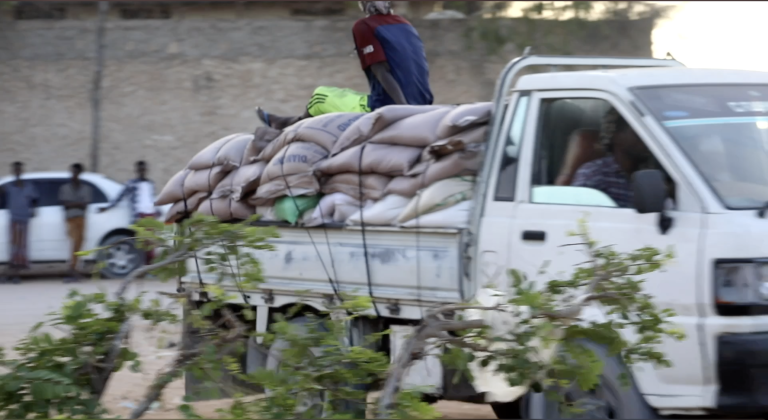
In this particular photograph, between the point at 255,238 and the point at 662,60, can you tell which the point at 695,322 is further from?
the point at 662,60

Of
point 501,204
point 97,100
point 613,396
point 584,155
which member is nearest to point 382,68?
point 501,204

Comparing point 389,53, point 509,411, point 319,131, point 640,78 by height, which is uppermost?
point 389,53

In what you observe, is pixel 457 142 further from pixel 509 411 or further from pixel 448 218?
pixel 509 411

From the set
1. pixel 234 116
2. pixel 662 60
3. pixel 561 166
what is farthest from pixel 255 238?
pixel 234 116

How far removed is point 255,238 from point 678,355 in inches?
65.6

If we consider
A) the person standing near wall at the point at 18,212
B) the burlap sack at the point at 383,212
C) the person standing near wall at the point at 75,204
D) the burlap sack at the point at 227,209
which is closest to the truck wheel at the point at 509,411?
the burlap sack at the point at 383,212

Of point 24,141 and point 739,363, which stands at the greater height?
point 24,141

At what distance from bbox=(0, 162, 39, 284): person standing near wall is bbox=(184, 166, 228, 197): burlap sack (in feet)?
24.8

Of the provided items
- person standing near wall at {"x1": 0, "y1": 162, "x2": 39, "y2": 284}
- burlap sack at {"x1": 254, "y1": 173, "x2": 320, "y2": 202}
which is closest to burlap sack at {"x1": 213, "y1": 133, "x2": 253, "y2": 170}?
burlap sack at {"x1": 254, "y1": 173, "x2": 320, "y2": 202}

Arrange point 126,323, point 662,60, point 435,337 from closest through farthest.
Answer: point 435,337, point 126,323, point 662,60

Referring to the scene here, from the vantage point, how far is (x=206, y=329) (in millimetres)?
3359

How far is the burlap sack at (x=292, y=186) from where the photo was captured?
503 cm

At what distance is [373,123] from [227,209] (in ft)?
3.61

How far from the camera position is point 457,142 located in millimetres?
4488
